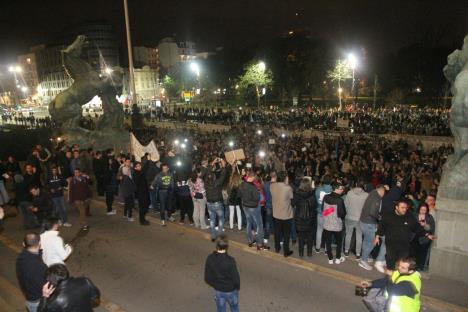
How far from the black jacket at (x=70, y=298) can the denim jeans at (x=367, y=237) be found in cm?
496

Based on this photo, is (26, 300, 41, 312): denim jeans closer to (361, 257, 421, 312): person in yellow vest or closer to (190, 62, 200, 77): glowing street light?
(361, 257, 421, 312): person in yellow vest

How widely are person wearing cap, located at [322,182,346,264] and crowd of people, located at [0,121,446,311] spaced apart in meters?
Answer: 0.02


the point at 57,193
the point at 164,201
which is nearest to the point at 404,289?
the point at 164,201

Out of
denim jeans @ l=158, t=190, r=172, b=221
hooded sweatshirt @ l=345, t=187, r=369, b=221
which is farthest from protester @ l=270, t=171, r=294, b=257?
denim jeans @ l=158, t=190, r=172, b=221

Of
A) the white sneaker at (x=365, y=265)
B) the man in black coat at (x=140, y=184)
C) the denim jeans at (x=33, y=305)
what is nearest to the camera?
the denim jeans at (x=33, y=305)

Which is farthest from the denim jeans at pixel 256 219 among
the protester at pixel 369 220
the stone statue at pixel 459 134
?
the stone statue at pixel 459 134

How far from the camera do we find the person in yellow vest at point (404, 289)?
12.5 ft

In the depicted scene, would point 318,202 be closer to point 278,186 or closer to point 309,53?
point 278,186

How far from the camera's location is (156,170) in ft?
34.2

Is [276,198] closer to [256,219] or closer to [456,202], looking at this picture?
[256,219]

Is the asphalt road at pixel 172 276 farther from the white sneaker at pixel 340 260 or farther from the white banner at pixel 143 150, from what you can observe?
the white banner at pixel 143 150

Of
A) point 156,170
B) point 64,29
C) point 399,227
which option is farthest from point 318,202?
point 64,29

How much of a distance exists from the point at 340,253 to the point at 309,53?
4665 cm

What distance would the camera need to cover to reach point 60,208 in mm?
9891
